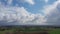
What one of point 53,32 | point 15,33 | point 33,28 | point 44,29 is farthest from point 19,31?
point 53,32

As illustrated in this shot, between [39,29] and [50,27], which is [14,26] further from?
[50,27]

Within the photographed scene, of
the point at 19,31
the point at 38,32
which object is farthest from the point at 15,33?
the point at 38,32

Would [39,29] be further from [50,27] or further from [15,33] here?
[15,33]

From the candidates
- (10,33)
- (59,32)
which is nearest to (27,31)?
(10,33)

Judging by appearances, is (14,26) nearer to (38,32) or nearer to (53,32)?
(38,32)

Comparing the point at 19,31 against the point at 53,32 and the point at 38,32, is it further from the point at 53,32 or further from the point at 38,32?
the point at 53,32
